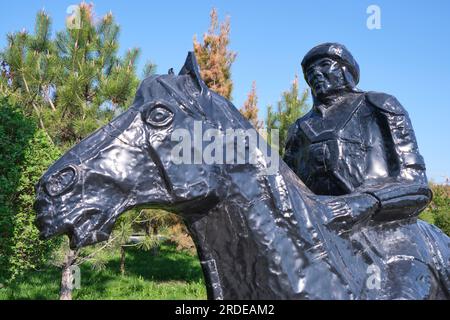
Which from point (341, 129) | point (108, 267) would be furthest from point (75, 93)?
point (341, 129)

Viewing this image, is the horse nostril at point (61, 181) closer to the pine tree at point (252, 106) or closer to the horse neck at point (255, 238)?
the horse neck at point (255, 238)

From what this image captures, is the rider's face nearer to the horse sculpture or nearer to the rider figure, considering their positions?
the rider figure

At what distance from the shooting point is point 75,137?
12.7 metres

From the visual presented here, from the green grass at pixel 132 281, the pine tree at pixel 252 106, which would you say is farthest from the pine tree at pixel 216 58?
the green grass at pixel 132 281

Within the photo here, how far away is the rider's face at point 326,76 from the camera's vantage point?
2.45 m

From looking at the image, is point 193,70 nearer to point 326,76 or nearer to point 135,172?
point 135,172

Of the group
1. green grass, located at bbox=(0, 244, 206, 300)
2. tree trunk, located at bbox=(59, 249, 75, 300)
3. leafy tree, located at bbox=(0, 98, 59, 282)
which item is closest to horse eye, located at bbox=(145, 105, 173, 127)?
leafy tree, located at bbox=(0, 98, 59, 282)

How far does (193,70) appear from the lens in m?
1.73

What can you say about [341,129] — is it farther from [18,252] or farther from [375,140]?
[18,252]

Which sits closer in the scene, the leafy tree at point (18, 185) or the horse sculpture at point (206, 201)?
the horse sculpture at point (206, 201)

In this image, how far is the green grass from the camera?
11.1 metres

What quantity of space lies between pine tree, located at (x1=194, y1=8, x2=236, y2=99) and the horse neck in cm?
1206

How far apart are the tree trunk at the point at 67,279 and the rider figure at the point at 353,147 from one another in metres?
9.01

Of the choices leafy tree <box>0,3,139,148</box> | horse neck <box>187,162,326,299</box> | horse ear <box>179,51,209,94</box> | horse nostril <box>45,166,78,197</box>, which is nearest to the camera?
horse nostril <box>45,166,78,197</box>
